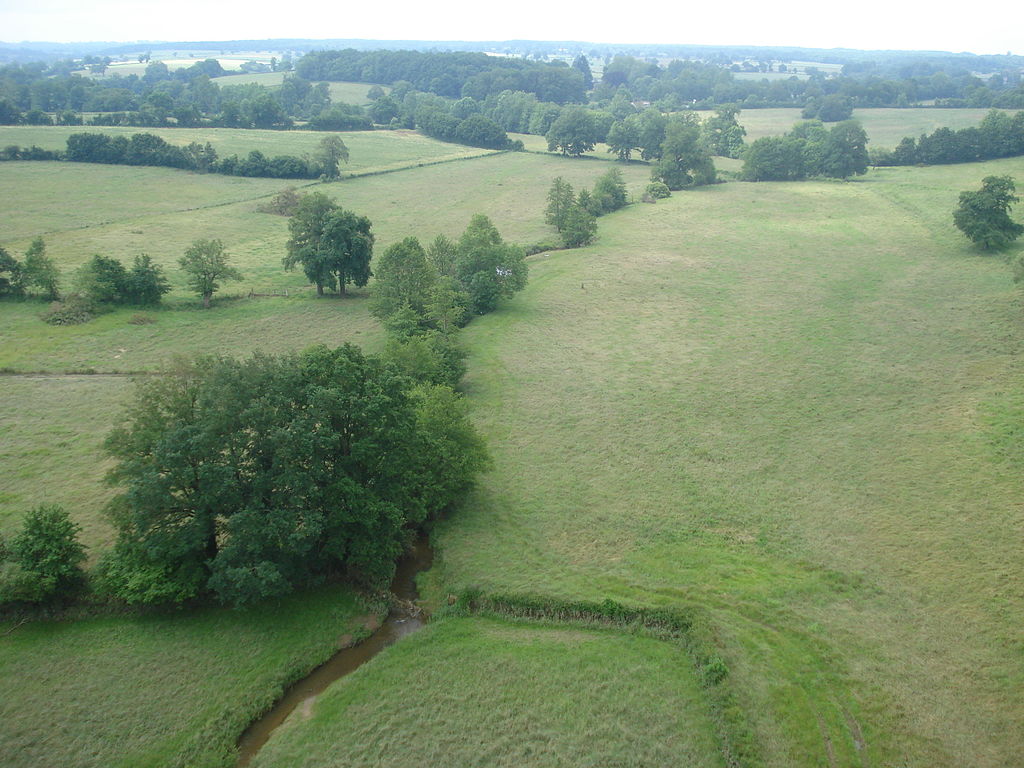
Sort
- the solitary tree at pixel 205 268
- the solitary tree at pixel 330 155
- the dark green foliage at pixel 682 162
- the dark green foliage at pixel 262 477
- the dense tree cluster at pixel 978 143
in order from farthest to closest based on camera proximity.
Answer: the dense tree cluster at pixel 978 143 < the dark green foliage at pixel 682 162 < the solitary tree at pixel 330 155 < the solitary tree at pixel 205 268 < the dark green foliage at pixel 262 477

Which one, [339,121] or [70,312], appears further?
[339,121]

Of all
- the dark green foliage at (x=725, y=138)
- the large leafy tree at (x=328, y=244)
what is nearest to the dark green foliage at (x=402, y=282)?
the large leafy tree at (x=328, y=244)

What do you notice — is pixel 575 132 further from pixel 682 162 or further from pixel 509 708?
pixel 509 708

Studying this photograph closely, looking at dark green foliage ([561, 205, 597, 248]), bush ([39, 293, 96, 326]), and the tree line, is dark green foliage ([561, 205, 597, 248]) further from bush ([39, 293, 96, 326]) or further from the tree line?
the tree line

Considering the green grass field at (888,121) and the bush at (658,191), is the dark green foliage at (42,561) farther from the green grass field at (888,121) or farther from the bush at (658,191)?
the green grass field at (888,121)

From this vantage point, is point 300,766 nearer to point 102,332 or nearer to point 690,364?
point 690,364

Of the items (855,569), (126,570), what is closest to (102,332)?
(126,570)

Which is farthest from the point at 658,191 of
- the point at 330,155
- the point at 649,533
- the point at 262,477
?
the point at 262,477
